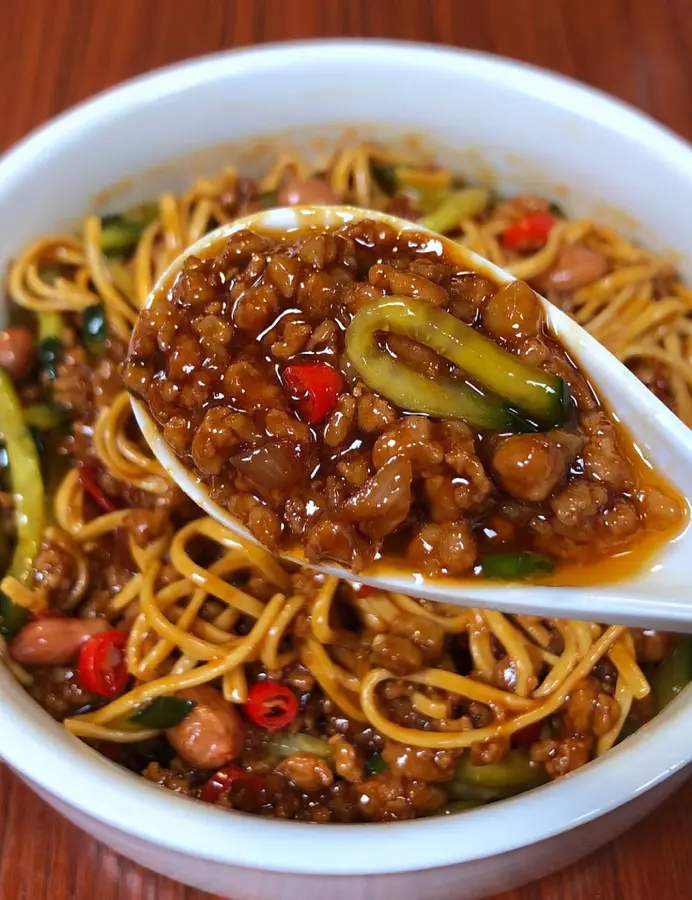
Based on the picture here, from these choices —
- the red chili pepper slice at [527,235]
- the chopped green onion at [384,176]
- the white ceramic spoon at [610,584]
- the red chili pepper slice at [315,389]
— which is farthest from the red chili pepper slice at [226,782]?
the chopped green onion at [384,176]

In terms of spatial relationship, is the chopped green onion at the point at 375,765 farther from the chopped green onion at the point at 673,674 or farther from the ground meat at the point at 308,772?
the chopped green onion at the point at 673,674

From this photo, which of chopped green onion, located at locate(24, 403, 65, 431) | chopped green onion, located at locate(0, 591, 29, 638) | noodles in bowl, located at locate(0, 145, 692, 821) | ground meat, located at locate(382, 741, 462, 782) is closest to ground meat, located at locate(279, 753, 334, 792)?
noodles in bowl, located at locate(0, 145, 692, 821)

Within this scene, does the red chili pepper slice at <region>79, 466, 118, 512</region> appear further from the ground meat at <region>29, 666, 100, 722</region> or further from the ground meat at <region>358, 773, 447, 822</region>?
the ground meat at <region>358, 773, 447, 822</region>

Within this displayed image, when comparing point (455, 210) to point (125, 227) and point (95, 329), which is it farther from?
point (95, 329)

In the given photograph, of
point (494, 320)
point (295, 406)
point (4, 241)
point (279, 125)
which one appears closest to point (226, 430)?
point (295, 406)

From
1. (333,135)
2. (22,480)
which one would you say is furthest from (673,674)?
(333,135)

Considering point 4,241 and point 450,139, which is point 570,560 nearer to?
point 450,139
